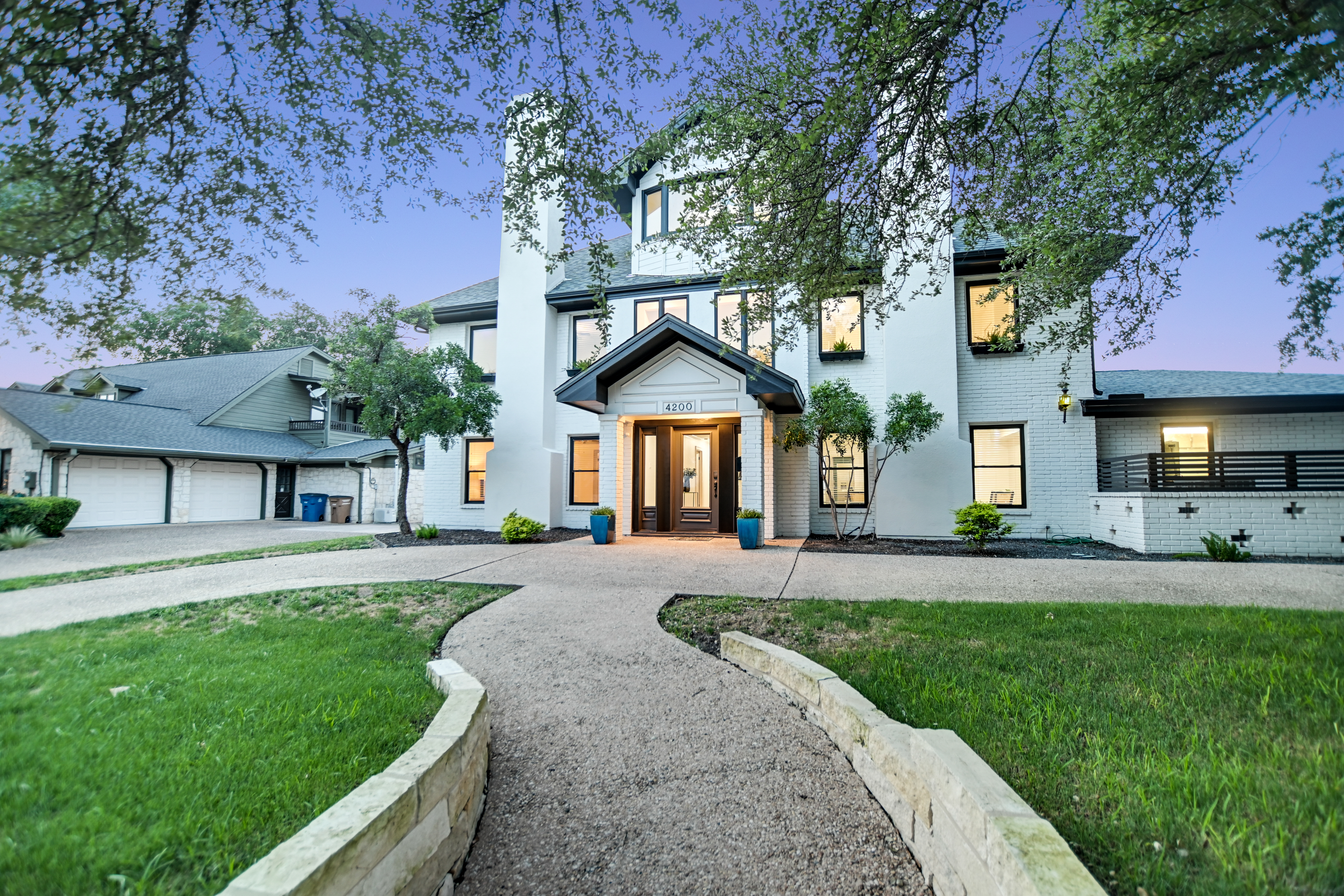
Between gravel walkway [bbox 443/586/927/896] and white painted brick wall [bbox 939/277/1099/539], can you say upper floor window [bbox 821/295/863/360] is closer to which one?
white painted brick wall [bbox 939/277/1099/539]

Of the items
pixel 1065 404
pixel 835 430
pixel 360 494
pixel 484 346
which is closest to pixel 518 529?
pixel 484 346

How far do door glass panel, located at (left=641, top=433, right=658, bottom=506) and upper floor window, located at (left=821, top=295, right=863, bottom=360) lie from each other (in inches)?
166

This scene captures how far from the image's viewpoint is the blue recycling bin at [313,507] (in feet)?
63.3

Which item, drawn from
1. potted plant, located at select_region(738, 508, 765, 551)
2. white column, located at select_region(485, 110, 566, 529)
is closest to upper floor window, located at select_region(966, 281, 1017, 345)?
potted plant, located at select_region(738, 508, 765, 551)

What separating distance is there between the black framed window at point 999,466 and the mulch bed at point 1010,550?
91 centimetres

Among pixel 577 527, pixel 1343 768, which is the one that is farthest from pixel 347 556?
pixel 1343 768

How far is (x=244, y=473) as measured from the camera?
18438 mm

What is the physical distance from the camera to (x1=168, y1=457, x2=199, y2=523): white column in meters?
14.8

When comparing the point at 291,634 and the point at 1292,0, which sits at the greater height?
the point at 1292,0

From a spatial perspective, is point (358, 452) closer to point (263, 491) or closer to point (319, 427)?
point (319, 427)

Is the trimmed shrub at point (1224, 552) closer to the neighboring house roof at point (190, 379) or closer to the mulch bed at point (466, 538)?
the mulch bed at point (466, 538)

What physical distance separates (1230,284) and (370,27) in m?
6.82

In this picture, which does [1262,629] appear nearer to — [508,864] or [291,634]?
[508,864]

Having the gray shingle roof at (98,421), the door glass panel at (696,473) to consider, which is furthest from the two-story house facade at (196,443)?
the door glass panel at (696,473)
